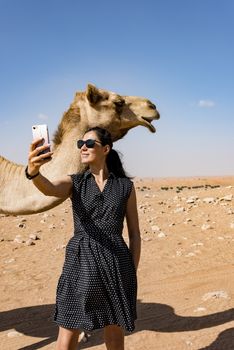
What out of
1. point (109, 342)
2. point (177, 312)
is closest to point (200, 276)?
point (177, 312)

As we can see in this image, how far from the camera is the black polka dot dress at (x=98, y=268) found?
3.09 meters

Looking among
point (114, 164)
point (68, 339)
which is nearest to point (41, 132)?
point (114, 164)

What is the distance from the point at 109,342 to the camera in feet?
10.6

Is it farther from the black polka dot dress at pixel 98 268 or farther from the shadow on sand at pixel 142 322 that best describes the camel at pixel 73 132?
the shadow on sand at pixel 142 322

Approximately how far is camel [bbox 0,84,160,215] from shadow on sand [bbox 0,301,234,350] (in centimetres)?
175

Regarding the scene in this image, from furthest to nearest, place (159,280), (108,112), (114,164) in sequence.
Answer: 1. (159,280)
2. (108,112)
3. (114,164)

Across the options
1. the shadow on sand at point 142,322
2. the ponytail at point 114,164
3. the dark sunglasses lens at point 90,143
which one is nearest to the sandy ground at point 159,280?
the shadow on sand at point 142,322

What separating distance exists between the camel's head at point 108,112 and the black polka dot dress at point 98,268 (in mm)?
1713

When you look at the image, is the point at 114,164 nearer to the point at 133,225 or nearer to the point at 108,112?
the point at 133,225

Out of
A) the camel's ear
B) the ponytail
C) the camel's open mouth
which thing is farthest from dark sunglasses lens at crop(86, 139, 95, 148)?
the camel's open mouth

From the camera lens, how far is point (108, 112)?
4.96 metres

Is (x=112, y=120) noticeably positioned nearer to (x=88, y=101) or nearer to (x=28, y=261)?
(x=88, y=101)

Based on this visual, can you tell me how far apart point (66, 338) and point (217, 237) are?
7.82 meters

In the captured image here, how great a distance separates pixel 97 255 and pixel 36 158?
31.2 inches
